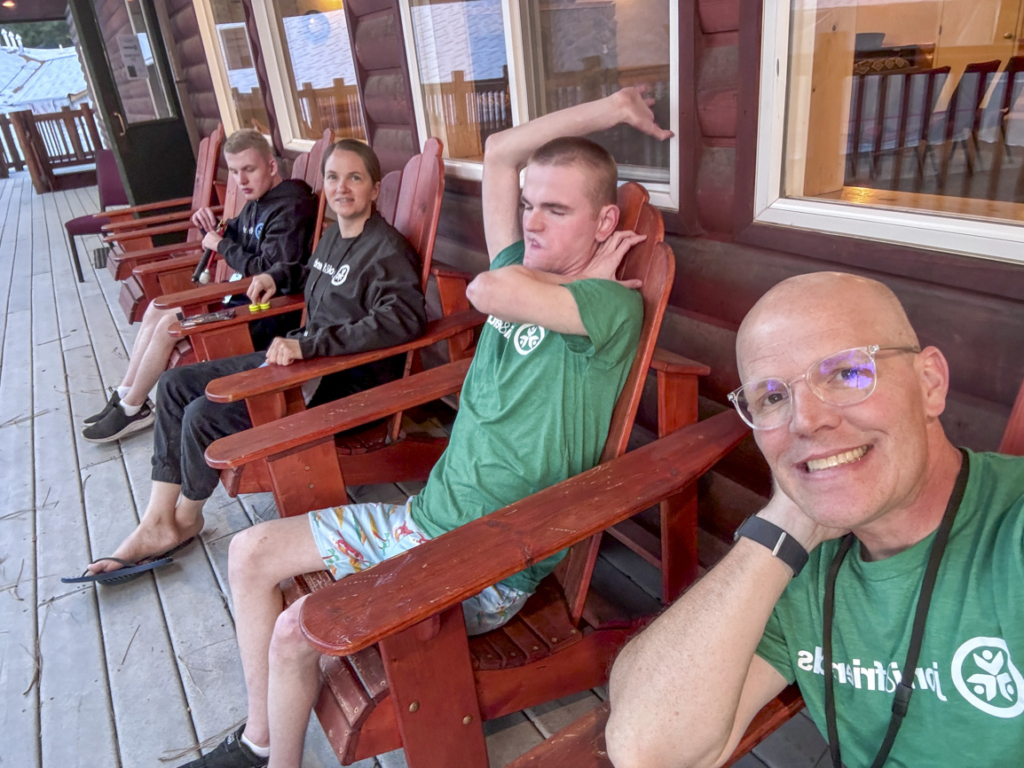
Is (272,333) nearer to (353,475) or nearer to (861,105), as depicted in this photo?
(353,475)

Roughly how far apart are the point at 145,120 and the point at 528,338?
5.47 meters

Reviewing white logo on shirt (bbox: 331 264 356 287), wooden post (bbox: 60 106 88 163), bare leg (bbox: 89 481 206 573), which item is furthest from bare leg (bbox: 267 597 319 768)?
wooden post (bbox: 60 106 88 163)

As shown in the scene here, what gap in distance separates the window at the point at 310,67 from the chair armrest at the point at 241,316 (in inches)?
46.3

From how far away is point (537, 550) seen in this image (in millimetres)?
1012

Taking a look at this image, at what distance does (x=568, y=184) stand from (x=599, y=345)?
13.0 inches

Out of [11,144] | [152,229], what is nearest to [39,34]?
[11,144]

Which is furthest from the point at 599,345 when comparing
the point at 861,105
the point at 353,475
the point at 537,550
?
the point at 353,475

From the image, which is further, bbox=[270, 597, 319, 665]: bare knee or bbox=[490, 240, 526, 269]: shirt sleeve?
bbox=[490, 240, 526, 269]: shirt sleeve

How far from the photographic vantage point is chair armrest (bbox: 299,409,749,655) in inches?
35.3

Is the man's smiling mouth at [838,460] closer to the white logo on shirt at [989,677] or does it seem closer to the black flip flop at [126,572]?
the white logo on shirt at [989,677]

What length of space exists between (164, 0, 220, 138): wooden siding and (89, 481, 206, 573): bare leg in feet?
12.4

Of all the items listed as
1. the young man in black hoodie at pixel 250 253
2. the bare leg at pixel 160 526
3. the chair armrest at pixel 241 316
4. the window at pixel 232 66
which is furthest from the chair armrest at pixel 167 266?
the window at pixel 232 66

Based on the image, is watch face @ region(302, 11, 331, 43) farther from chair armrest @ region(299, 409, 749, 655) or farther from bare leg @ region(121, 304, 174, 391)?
chair armrest @ region(299, 409, 749, 655)

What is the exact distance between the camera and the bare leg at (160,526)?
2053 millimetres
